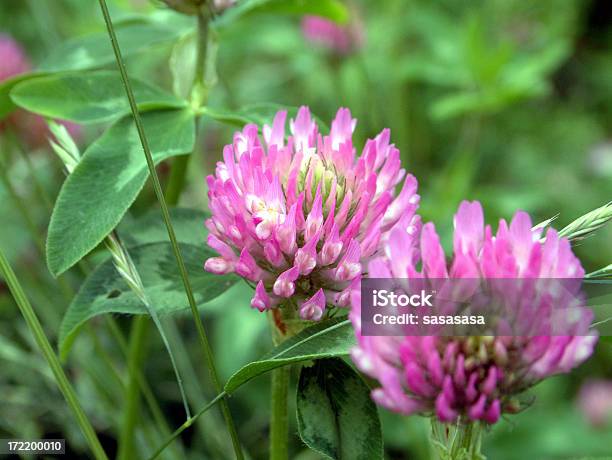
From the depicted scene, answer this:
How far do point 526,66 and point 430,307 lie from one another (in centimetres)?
185

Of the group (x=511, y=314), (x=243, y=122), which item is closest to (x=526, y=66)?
(x=243, y=122)

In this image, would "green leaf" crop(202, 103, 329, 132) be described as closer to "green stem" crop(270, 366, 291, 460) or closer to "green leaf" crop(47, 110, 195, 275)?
"green leaf" crop(47, 110, 195, 275)

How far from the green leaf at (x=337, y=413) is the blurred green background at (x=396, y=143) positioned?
1.75 feet

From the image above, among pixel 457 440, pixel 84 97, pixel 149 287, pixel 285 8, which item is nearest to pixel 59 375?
pixel 149 287

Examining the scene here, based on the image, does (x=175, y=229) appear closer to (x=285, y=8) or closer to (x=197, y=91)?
(x=197, y=91)

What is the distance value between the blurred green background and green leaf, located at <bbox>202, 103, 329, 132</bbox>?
0.28 meters

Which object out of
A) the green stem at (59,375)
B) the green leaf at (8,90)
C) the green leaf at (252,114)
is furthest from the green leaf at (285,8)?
the green stem at (59,375)

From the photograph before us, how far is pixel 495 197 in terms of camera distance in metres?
2.21

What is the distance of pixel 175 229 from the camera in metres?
1.14

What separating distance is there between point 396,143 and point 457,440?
164 cm

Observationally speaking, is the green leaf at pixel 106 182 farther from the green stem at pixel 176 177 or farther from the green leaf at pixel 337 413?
the green leaf at pixel 337 413

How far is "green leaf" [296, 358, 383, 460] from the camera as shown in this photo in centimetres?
85

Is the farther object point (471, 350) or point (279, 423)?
point (279, 423)

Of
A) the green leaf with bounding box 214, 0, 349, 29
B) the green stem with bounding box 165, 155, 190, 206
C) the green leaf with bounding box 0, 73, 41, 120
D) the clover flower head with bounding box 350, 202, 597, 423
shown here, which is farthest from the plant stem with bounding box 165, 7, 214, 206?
the clover flower head with bounding box 350, 202, 597, 423
